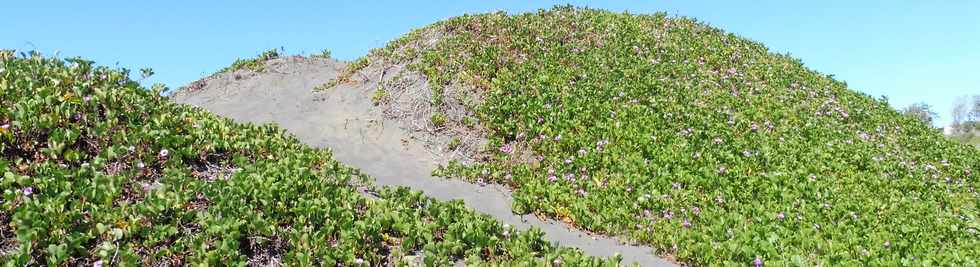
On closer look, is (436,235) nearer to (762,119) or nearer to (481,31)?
(762,119)

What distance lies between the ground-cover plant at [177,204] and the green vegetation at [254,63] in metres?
9.41

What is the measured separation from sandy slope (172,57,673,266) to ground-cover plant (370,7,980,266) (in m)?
0.41

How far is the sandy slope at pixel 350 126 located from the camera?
28.5 feet

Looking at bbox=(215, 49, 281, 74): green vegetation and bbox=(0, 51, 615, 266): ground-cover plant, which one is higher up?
bbox=(215, 49, 281, 74): green vegetation

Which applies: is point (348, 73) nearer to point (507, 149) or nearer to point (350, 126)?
point (350, 126)

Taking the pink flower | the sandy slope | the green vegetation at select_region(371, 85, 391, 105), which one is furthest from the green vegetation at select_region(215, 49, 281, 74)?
the pink flower

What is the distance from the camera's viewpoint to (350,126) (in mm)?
13484

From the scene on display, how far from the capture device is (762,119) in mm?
13508

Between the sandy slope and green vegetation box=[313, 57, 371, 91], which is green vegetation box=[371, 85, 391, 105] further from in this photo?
green vegetation box=[313, 57, 371, 91]

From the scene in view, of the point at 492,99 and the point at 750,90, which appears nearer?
the point at 492,99

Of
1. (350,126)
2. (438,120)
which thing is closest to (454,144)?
(438,120)

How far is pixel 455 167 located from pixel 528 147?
156 cm

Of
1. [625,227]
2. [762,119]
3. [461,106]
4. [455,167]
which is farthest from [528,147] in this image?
[762,119]

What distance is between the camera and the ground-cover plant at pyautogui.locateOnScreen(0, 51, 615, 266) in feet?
16.4
